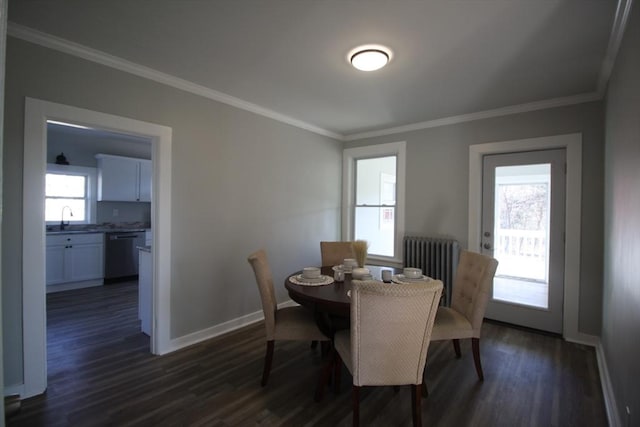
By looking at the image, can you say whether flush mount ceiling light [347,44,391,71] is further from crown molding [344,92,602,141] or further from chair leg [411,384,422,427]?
chair leg [411,384,422,427]

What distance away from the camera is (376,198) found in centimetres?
473

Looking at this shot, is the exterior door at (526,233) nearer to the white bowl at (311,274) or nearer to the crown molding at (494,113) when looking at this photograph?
the crown molding at (494,113)

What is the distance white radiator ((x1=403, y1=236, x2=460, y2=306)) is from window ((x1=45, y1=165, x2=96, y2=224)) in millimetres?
5504

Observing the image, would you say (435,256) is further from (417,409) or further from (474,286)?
(417,409)

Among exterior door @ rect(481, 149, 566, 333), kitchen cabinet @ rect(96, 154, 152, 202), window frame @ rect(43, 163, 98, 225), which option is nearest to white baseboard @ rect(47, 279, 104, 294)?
window frame @ rect(43, 163, 98, 225)

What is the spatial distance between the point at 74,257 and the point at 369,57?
5.20 meters

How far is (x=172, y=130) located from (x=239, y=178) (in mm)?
837

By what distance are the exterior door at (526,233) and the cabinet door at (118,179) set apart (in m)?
5.82

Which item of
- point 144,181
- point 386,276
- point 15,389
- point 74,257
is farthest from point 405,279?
point 144,181

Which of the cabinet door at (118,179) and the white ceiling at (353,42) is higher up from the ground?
the white ceiling at (353,42)

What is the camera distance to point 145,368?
2551 mm

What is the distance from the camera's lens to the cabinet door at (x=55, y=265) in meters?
4.54

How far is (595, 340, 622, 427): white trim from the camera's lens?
188 cm

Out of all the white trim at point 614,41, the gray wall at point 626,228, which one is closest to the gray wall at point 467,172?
the white trim at point 614,41
